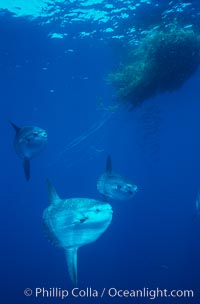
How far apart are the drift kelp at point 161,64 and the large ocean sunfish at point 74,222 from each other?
10.0 metres

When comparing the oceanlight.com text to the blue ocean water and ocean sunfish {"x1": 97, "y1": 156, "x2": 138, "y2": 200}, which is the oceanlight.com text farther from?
ocean sunfish {"x1": 97, "y1": 156, "x2": 138, "y2": 200}

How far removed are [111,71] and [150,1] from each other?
6.94m

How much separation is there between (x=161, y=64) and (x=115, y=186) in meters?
8.12

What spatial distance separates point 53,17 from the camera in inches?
608

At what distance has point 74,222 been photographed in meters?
5.50

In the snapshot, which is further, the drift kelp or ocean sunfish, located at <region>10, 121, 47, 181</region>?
the drift kelp

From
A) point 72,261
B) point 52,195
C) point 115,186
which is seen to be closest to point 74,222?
point 72,261

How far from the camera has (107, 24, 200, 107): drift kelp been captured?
545 inches

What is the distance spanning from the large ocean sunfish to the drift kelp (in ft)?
32.9

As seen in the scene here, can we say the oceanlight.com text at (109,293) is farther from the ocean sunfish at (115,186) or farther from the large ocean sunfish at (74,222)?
the large ocean sunfish at (74,222)

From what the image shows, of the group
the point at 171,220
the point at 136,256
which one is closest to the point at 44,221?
the point at 136,256

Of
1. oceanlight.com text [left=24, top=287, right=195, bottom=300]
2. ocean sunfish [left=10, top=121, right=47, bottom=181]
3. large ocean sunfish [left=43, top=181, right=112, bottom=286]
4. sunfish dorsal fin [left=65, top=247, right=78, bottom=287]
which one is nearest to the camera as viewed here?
large ocean sunfish [left=43, top=181, right=112, bottom=286]

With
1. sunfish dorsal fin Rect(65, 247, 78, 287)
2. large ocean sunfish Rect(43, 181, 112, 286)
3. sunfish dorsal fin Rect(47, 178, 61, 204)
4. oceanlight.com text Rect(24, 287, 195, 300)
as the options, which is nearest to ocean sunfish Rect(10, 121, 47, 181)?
sunfish dorsal fin Rect(47, 178, 61, 204)

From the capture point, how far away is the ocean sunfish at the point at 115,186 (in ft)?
26.1
